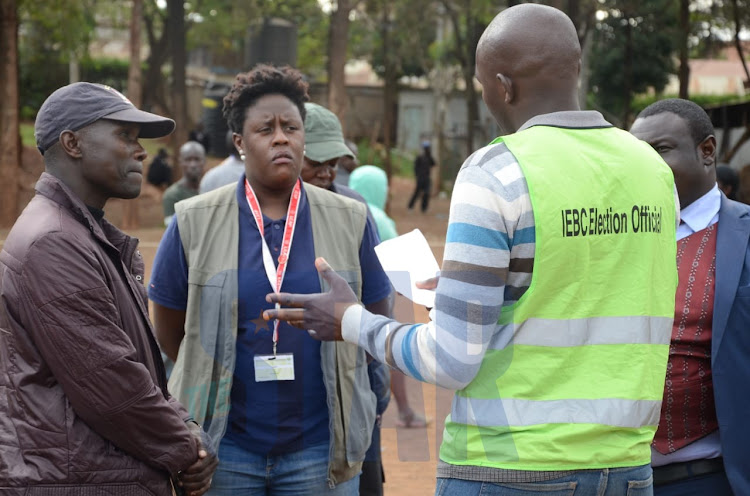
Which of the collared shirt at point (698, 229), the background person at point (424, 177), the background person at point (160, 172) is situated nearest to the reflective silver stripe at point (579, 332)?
the collared shirt at point (698, 229)

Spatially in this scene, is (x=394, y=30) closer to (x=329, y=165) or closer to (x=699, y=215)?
(x=329, y=165)

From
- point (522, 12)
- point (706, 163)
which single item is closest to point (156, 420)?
point (522, 12)

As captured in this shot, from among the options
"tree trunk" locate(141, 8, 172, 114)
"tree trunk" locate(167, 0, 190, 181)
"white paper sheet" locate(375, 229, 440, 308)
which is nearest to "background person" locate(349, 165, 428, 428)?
"white paper sheet" locate(375, 229, 440, 308)

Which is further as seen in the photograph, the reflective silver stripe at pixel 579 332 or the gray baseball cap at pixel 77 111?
the gray baseball cap at pixel 77 111

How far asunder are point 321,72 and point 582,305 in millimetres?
42640

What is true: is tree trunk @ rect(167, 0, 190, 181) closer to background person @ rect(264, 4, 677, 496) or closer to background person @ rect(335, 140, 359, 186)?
background person @ rect(335, 140, 359, 186)

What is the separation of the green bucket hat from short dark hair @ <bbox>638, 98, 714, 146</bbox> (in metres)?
1.77

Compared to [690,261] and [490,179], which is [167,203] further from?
[490,179]

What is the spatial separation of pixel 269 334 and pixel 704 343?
4.97ft

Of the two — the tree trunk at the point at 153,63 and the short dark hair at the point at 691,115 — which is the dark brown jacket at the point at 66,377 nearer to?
the short dark hair at the point at 691,115

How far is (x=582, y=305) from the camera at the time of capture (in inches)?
94.7

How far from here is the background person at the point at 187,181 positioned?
896cm

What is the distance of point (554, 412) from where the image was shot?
238cm

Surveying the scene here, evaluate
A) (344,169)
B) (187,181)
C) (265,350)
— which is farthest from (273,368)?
(187,181)
